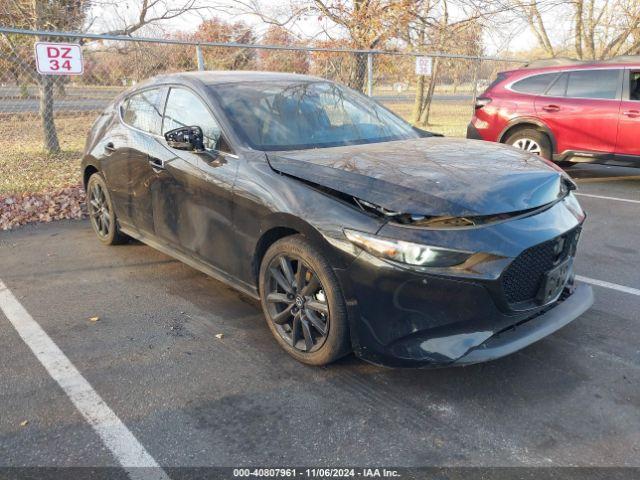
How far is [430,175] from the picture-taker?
2.96 meters

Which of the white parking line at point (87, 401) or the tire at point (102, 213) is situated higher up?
the tire at point (102, 213)

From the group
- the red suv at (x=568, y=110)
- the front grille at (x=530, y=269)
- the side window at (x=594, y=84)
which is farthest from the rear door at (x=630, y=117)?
the front grille at (x=530, y=269)

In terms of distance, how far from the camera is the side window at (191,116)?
3.68 metres

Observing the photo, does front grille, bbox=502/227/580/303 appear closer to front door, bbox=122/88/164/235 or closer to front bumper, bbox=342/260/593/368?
front bumper, bbox=342/260/593/368

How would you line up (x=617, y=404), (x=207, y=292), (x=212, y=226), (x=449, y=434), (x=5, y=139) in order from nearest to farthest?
(x=449, y=434) < (x=617, y=404) < (x=212, y=226) < (x=207, y=292) < (x=5, y=139)

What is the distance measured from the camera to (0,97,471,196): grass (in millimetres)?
7504

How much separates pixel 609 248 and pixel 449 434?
3509 mm

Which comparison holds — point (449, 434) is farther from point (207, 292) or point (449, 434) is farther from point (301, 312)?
point (207, 292)

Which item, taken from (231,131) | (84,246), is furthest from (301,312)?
(84,246)

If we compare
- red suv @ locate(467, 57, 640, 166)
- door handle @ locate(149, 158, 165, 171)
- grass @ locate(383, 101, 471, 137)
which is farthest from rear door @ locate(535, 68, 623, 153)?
grass @ locate(383, 101, 471, 137)

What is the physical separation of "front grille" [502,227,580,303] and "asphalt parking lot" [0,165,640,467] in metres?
0.54

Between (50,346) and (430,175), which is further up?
(430,175)

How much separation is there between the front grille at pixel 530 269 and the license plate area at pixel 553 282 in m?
0.02

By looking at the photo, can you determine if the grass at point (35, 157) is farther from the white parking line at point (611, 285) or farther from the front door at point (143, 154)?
the white parking line at point (611, 285)
